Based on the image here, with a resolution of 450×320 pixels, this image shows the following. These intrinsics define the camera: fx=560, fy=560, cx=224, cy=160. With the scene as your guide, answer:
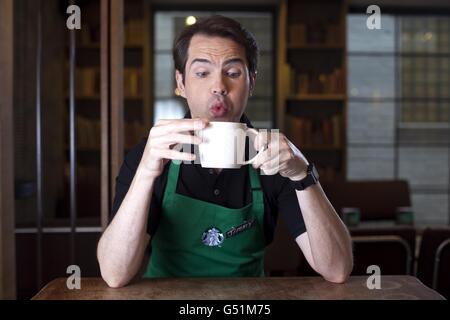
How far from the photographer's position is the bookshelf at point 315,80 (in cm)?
571

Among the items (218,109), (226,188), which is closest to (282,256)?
(226,188)

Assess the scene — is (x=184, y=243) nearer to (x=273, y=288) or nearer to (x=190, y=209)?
(x=190, y=209)

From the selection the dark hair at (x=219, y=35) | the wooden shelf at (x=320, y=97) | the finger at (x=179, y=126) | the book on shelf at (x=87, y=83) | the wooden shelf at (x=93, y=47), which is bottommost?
the finger at (x=179, y=126)

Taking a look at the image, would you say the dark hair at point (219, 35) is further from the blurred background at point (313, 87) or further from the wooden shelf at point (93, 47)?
the wooden shelf at point (93, 47)

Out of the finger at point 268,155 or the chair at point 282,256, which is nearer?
the finger at point 268,155

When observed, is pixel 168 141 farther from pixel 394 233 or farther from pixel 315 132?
pixel 315 132

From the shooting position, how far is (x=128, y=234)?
1.31m

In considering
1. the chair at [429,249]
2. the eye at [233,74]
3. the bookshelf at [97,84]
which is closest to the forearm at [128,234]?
the eye at [233,74]

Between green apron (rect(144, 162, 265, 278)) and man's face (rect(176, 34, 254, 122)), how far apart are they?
0.26 metres

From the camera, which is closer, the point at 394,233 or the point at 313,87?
the point at 394,233

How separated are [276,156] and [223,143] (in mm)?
150

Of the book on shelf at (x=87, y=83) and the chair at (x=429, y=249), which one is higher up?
the book on shelf at (x=87, y=83)

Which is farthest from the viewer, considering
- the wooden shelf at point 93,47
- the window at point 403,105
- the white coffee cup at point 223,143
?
the window at point 403,105

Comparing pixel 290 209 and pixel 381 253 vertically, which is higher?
pixel 290 209
